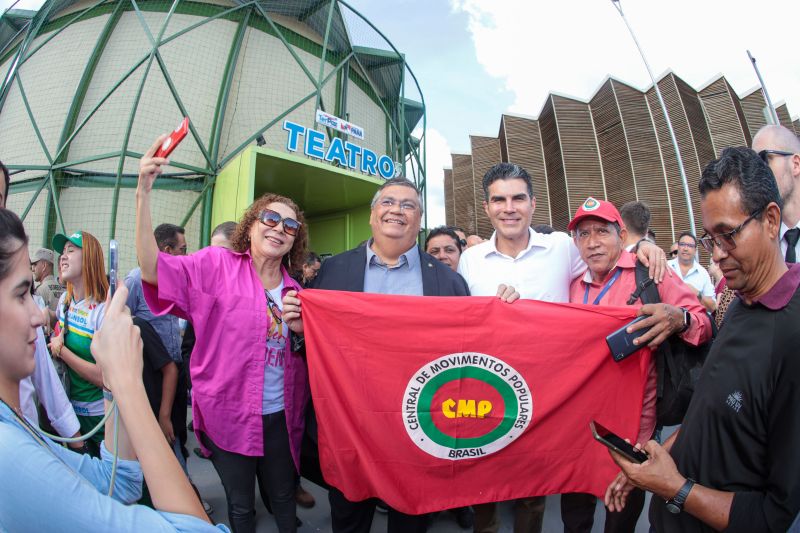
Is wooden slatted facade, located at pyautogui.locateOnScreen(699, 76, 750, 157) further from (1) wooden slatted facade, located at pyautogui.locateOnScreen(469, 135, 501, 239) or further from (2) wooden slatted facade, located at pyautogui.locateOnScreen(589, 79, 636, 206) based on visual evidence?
(1) wooden slatted facade, located at pyautogui.locateOnScreen(469, 135, 501, 239)

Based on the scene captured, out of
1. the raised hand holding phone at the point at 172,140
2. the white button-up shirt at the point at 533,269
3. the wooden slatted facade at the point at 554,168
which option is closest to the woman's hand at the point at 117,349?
the raised hand holding phone at the point at 172,140

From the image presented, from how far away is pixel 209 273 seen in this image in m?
2.40

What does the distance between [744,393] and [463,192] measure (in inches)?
913

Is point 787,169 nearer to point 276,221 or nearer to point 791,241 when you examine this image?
point 791,241

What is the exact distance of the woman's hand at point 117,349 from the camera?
105cm

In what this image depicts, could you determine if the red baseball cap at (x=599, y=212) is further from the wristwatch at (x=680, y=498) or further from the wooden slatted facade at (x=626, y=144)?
the wooden slatted facade at (x=626, y=144)

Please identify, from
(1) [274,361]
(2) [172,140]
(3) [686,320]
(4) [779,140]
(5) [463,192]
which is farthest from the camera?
(5) [463,192]

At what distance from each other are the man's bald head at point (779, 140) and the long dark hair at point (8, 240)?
11.1 feet

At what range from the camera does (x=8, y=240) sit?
1.07 metres

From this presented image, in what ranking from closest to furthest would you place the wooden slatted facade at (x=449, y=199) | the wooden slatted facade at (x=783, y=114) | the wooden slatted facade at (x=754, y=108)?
the wooden slatted facade at (x=754, y=108), the wooden slatted facade at (x=783, y=114), the wooden slatted facade at (x=449, y=199)

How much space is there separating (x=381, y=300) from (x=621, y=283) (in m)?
1.54

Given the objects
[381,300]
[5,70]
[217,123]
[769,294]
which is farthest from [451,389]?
[5,70]

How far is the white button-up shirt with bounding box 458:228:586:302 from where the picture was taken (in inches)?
109

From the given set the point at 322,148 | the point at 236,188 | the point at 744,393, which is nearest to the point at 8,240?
the point at 744,393
